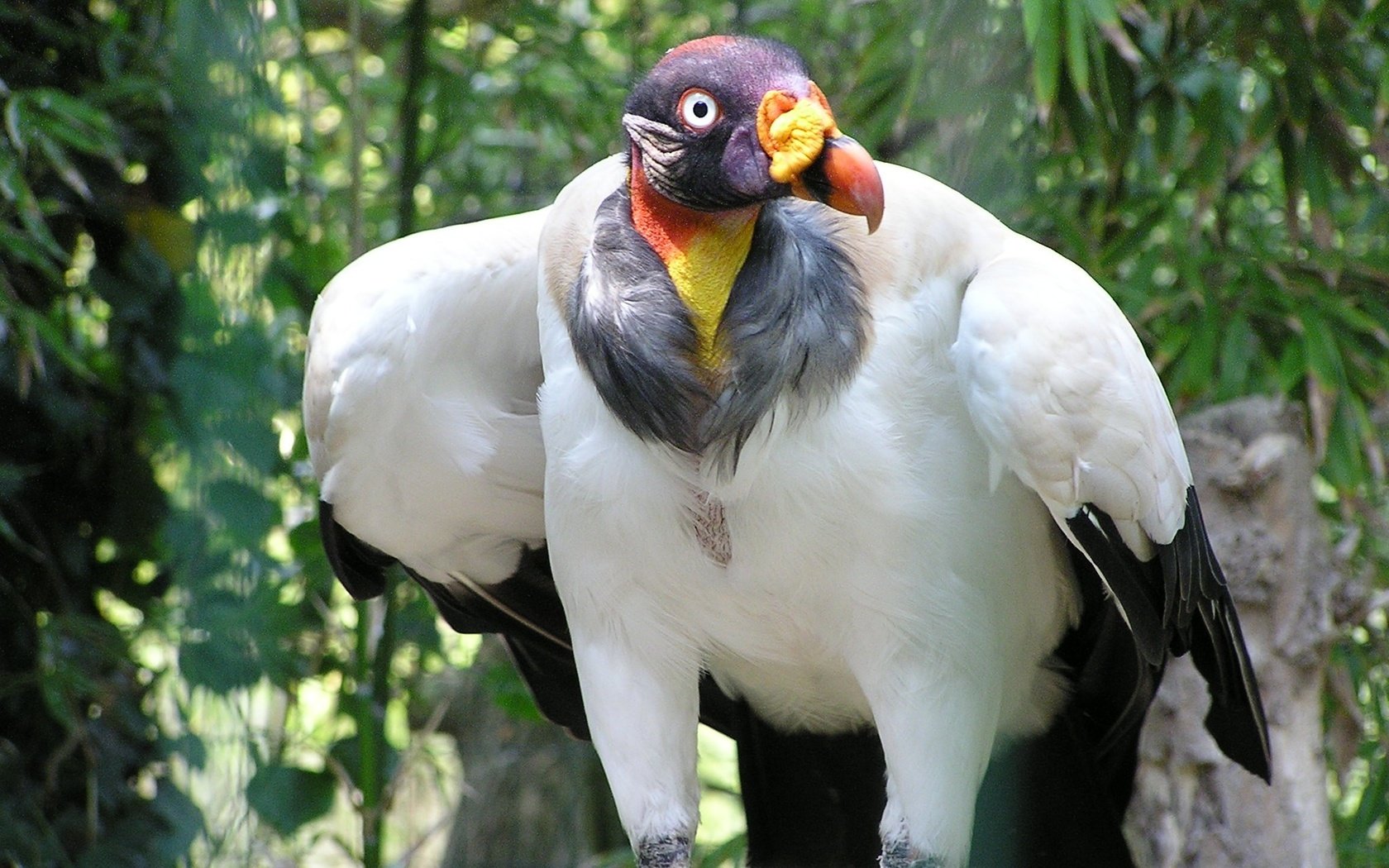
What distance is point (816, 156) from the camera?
5.63 feet

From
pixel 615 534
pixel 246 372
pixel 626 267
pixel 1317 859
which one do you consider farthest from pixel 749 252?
pixel 1317 859

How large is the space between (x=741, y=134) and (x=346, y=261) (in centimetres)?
206

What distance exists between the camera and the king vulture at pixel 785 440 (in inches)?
72.1

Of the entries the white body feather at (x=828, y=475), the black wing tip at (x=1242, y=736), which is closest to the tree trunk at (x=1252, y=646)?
the black wing tip at (x=1242, y=736)

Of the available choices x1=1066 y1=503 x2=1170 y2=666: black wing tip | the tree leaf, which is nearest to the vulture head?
x1=1066 y1=503 x2=1170 y2=666: black wing tip

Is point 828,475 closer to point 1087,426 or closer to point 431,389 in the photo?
point 1087,426

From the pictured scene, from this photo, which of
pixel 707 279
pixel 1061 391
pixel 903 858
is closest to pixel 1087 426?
pixel 1061 391

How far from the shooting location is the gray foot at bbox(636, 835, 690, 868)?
2133mm

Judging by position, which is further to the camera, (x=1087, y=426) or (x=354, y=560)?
(x=354, y=560)

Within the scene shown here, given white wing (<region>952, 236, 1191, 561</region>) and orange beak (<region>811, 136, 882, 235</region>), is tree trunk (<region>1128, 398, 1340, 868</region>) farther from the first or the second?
orange beak (<region>811, 136, 882, 235</region>)

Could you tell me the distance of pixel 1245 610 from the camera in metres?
2.71

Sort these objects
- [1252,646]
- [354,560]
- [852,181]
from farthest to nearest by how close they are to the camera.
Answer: [1252,646] < [354,560] < [852,181]

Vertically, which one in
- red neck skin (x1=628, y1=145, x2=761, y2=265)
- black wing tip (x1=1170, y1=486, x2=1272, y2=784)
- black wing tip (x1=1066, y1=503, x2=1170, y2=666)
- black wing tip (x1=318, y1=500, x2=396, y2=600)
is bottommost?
black wing tip (x1=318, y1=500, x2=396, y2=600)

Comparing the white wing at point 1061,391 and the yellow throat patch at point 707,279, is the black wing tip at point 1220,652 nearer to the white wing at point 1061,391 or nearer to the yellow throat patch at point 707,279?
the white wing at point 1061,391
